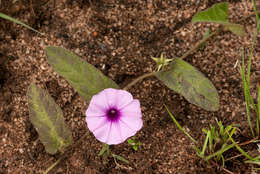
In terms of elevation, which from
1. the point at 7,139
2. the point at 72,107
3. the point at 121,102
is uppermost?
the point at 121,102

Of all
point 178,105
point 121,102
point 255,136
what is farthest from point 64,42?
point 255,136

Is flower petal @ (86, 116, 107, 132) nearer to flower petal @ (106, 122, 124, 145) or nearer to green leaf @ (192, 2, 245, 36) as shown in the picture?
flower petal @ (106, 122, 124, 145)

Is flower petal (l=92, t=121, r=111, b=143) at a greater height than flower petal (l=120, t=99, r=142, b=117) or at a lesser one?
lesser

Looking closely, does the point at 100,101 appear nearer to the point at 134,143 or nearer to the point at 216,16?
the point at 134,143

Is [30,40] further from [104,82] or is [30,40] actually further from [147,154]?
[147,154]

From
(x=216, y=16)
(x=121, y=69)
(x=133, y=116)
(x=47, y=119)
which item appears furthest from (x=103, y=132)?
(x=216, y=16)

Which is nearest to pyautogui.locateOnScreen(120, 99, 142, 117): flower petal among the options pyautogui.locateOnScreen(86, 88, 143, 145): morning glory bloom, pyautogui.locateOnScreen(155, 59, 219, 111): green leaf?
pyautogui.locateOnScreen(86, 88, 143, 145): morning glory bloom
